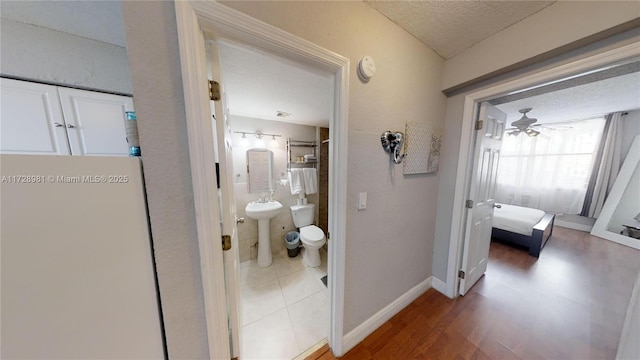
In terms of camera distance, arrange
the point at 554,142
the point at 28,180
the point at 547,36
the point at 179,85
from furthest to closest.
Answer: the point at 554,142 < the point at 547,36 < the point at 179,85 < the point at 28,180

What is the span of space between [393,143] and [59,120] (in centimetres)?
228

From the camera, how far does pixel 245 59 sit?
3.92ft

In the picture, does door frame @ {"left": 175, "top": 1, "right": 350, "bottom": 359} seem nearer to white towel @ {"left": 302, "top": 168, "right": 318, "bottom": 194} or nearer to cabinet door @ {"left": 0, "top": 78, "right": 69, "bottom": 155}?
cabinet door @ {"left": 0, "top": 78, "right": 69, "bottom": 155}

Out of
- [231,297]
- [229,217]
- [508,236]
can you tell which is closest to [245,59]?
[229,217]

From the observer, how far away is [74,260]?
62 cm

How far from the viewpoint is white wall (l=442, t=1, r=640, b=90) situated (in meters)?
0.88

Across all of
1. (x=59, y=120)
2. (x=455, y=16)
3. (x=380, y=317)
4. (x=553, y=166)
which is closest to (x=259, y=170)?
(x=59, y=120)

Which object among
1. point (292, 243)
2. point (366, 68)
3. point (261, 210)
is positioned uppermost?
point (366, 68)

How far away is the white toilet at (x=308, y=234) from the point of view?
2.20 metres

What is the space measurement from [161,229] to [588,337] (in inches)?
118

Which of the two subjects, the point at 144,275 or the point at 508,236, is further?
the point at 508,236

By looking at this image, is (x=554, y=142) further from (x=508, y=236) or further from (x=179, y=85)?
(x=179, y=85)

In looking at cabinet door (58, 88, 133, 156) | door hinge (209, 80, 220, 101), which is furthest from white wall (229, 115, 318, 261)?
door hinge (209, 80, 220, 101)

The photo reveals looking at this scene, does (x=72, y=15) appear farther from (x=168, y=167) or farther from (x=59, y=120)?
(x=168, y=167)
